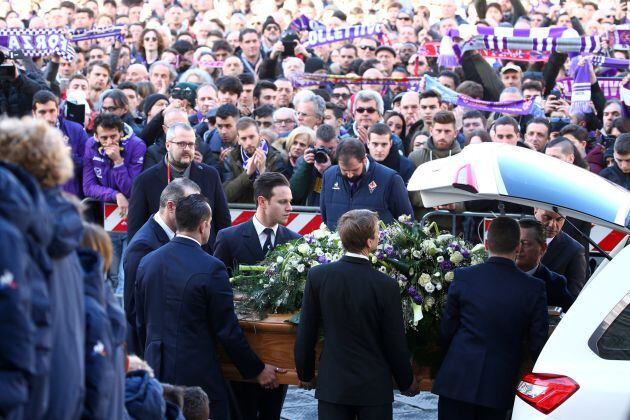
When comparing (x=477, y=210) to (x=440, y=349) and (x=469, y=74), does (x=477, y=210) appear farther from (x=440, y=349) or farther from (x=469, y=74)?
(x=469, y=74)

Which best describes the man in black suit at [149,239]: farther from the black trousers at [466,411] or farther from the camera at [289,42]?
the camera at [289,42]

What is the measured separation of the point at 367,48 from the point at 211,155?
258 inches

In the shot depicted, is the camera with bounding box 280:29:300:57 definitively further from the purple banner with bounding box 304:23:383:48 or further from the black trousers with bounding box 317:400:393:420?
the black trousers with bounding box 317:400:393:420

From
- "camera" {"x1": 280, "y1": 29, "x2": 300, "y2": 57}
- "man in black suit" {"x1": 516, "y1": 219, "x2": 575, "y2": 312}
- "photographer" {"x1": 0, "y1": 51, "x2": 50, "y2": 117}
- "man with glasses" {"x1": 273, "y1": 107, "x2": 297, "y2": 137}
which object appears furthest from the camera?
"camera" {"x1": 280, "y1": 29, "x2": 300, "y2": 57}

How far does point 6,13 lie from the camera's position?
77.5ft

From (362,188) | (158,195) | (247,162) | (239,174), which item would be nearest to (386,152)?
(362,188)

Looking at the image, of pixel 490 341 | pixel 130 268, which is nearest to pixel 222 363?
pixel 130 268

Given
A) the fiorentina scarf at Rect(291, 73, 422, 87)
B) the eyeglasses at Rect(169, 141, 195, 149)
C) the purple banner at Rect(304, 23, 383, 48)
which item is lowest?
the fiorentina scarf at Rect(291, 73, 422, 87)

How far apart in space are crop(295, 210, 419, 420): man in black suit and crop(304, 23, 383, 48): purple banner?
11690 mm

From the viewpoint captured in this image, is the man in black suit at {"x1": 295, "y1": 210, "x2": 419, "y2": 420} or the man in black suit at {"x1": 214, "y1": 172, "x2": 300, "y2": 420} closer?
the man in black suit at {"x1": 295, "y1": 210, "x2": 419, "y2": 420}

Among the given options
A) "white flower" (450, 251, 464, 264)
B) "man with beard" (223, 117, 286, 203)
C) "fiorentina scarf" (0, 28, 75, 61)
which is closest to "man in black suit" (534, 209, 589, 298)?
"white flower" (450, 251, 464, 264)

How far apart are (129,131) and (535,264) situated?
211 inches

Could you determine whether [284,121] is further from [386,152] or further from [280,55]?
[280,55]

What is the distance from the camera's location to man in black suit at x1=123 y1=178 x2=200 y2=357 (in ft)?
25.4
